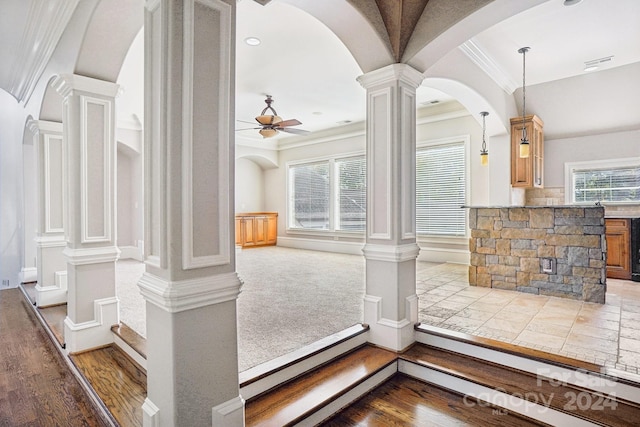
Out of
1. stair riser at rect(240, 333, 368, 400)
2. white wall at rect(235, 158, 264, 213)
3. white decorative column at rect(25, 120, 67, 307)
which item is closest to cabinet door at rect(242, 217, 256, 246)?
white wall at rect(235, 158, 264, 213)

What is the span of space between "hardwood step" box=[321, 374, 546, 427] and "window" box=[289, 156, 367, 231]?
5.26m

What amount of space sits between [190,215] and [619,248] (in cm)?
579

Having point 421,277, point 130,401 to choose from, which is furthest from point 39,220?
point 421,277

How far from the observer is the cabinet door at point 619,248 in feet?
15.5

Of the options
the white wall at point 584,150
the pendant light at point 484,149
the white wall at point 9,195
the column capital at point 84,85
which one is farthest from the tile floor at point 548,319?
the white wall at point 9,195

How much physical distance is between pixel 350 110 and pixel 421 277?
3.44 meters

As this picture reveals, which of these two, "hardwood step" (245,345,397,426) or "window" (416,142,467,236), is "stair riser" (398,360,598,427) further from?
"window" (416,142,467,236)

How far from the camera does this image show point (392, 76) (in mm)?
2672

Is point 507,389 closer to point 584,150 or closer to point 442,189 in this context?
point 442,189

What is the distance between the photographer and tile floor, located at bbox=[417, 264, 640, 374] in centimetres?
246

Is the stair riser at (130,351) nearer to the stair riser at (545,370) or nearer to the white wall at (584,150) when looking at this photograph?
the stair riser at (545,370)

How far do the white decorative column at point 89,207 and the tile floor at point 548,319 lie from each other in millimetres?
2787

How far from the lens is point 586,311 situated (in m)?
3.34

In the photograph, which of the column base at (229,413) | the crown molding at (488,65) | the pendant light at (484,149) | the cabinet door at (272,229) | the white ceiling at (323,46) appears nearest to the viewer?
the column base at (229,413)
